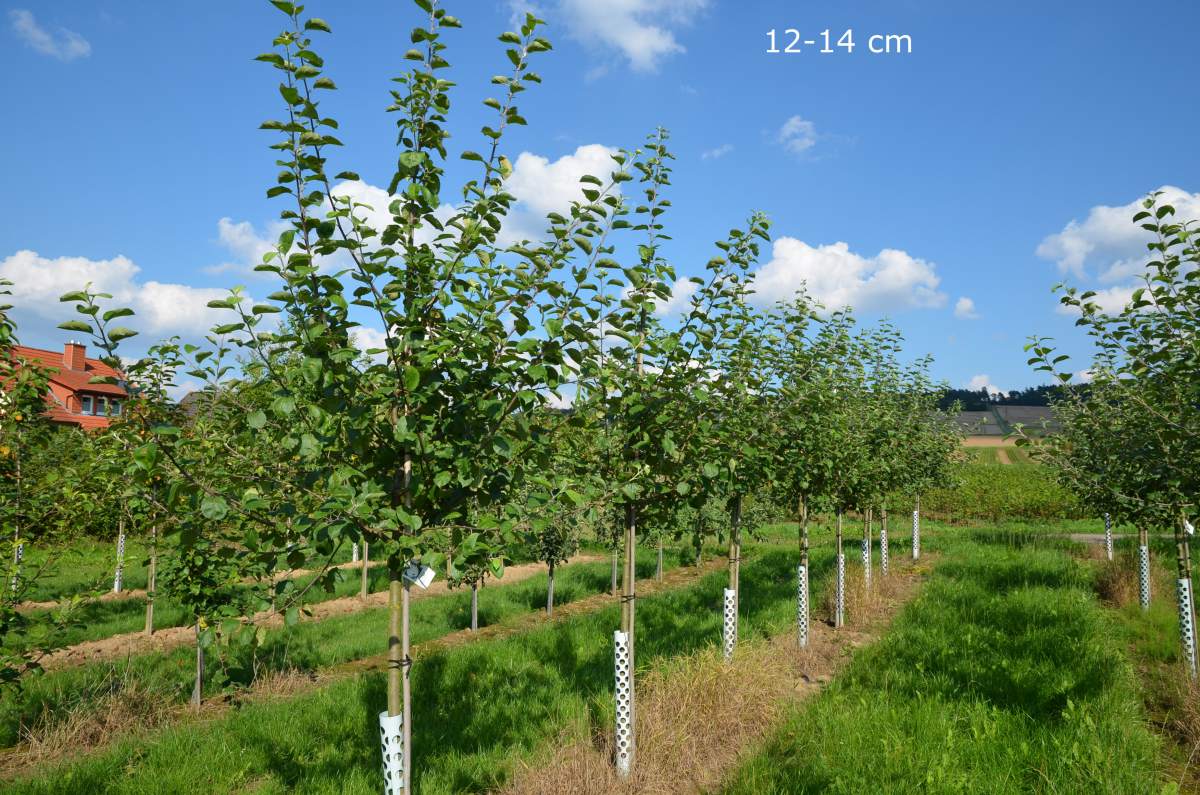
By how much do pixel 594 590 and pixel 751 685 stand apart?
31.1 feet

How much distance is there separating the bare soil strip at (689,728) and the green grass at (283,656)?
2660 mm

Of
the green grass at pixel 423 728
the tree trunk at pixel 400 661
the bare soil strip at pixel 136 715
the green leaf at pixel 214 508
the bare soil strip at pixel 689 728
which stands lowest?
the bare soil strip at pixel 136 715

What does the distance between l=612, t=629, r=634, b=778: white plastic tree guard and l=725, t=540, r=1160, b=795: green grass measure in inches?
32.7

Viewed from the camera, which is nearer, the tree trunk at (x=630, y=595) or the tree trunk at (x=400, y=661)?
the tree trunk at (x=400, y=661)

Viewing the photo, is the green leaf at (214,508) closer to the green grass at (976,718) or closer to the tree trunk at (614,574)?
the green grass at (976,718)

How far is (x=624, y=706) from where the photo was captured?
543cm

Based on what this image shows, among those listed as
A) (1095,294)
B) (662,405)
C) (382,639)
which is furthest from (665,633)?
(1095,294)

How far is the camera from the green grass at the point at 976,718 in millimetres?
5020

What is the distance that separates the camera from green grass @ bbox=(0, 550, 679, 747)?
7406 mm

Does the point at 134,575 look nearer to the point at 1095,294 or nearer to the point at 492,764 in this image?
the point at 492,764

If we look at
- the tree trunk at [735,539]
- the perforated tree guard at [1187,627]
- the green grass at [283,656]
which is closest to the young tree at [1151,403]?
the perforated tree guard at [1187,627]

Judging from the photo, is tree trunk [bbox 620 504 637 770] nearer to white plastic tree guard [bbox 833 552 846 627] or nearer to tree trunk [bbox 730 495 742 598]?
tree trunk [bbox 730 495 742 598]

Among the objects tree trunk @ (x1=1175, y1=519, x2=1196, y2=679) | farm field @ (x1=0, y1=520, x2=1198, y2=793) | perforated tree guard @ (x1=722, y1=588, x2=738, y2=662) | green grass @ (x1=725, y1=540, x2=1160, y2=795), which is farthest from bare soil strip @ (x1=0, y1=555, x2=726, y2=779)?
tree trunk @ (x1=1175, y1=519, x2=1196, y2=679)

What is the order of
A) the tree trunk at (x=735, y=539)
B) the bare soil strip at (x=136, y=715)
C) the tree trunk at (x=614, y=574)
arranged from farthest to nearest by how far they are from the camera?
the tree trunk at (x=614, y=574) → the tree trunk at (x=735, y=539) → the bare soil strip at (x=136, y=715)
